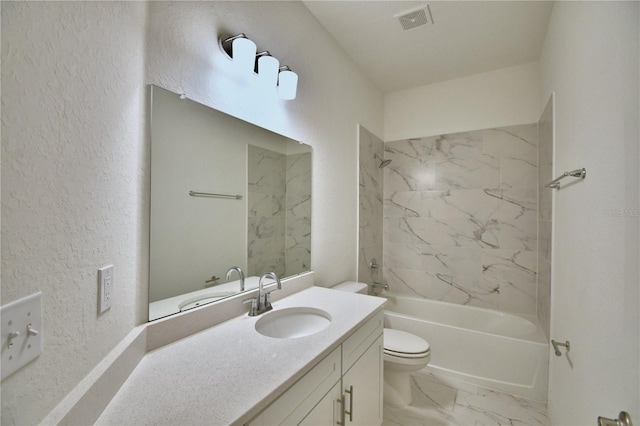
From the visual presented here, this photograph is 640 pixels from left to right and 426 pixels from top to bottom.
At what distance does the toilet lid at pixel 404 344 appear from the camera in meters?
1.91

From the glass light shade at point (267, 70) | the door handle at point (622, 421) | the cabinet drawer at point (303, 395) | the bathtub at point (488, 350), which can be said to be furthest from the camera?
the bathtub at point (488, 350)

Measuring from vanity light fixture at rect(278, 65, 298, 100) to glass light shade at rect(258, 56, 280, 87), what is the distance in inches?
3.5

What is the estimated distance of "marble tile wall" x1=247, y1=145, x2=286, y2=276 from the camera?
1530mm

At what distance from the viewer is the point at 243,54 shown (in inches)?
51.5

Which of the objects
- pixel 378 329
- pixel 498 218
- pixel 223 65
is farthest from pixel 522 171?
pixel 223 65

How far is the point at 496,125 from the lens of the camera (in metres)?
2.69

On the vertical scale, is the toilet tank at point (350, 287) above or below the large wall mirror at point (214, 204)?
below

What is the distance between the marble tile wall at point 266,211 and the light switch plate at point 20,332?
1.01 metres

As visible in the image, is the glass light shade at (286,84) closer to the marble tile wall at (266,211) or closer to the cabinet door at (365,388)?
the marble tile wall at (266,211)

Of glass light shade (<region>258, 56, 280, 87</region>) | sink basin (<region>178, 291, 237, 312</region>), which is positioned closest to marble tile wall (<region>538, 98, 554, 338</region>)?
glass light shade (<region>258, 56, 280, 87</region>)

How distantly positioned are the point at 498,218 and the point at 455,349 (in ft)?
4.33

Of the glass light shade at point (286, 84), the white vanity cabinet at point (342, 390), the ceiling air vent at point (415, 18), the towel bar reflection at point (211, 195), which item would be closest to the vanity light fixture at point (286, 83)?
the glass light shade at point (286, 84)

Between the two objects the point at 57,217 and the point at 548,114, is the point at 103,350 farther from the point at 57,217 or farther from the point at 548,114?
the point at 548,114

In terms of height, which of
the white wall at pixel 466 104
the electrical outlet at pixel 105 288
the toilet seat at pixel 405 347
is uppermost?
the white wall at pixel 466 104
